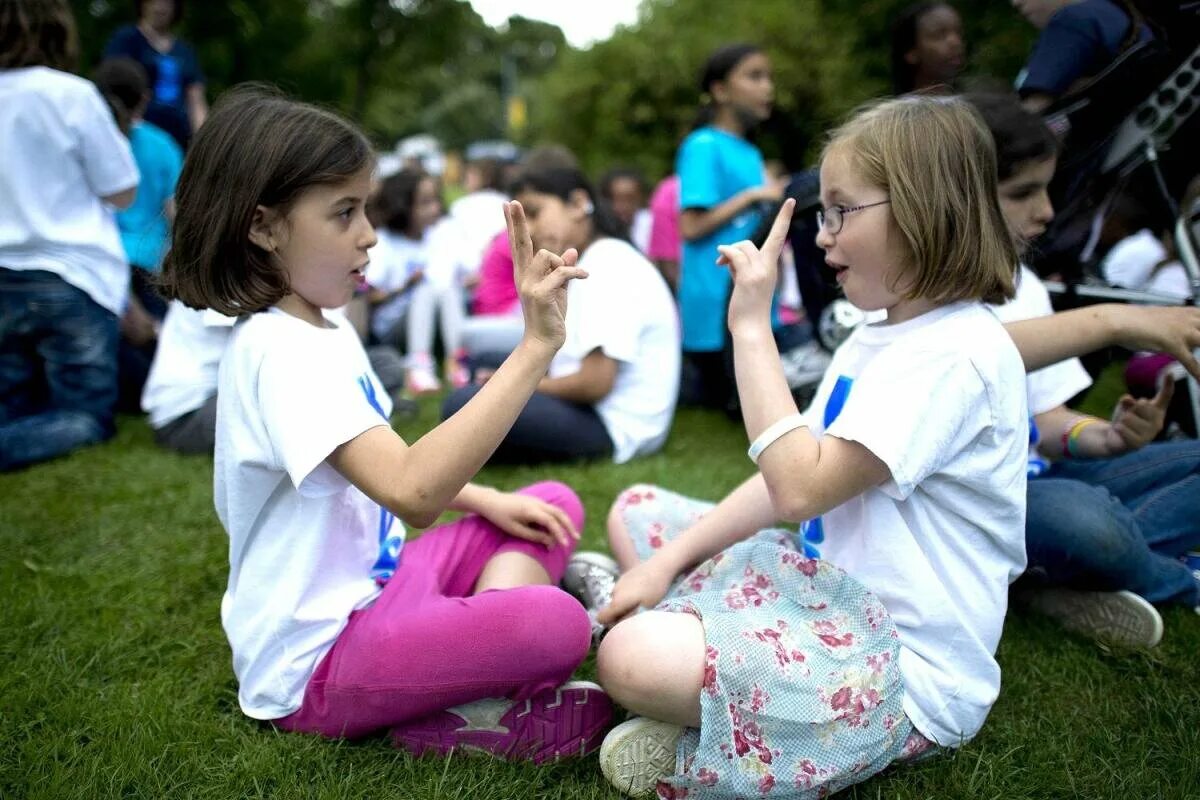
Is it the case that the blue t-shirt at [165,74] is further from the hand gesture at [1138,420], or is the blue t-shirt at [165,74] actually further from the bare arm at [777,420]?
the hand gesture at [1138,420]

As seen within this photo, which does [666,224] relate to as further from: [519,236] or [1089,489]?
[519,236]

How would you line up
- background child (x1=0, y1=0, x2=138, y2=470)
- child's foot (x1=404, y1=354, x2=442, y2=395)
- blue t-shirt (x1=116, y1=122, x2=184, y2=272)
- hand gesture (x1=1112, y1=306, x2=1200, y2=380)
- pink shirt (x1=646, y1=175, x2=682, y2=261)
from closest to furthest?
hand gesture (x1=1112, y1=306, x2=1200, y2=380)
background child (x1=0, y1=0, x2=138, y2=470)
blue t-shirt (x1=116, y1=122, x2=184, y2=272)
child's foot (x1=404, y1=354, x2=442, y2=395)
pink shirt (x1=646, y1=175, x2=682, y2=261)

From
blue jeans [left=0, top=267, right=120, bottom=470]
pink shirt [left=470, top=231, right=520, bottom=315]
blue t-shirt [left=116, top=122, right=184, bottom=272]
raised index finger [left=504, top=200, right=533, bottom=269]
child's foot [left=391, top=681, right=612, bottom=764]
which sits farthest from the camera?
pink shirt [left=470, top=231, right=520, bottom=315]

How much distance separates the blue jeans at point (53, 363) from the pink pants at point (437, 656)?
2714 millimetres

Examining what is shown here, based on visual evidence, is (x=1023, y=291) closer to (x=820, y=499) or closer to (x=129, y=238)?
(x=820, y=499)

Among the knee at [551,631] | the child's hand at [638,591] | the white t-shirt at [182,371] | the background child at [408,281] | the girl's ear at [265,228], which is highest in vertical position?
the girl's ear at [265,228]

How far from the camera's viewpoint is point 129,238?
5.18m

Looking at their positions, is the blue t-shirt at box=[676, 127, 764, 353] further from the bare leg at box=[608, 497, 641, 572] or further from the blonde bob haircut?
the blonde bob haircut

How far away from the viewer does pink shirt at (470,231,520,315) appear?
6.36 metres

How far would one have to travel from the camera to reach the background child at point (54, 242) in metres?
3.82

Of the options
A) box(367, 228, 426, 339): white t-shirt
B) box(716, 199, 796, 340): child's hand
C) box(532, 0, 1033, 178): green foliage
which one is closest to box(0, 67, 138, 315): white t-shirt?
box(367, 228, 426, 339): white t-shirt

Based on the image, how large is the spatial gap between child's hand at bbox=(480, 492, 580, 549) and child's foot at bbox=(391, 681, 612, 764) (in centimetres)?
42

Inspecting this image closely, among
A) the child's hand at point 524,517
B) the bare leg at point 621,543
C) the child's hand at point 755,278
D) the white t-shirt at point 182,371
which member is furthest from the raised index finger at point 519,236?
the white t-shirt at point 182,371

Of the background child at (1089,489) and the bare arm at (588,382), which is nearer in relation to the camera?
the background child at (1089,489)
